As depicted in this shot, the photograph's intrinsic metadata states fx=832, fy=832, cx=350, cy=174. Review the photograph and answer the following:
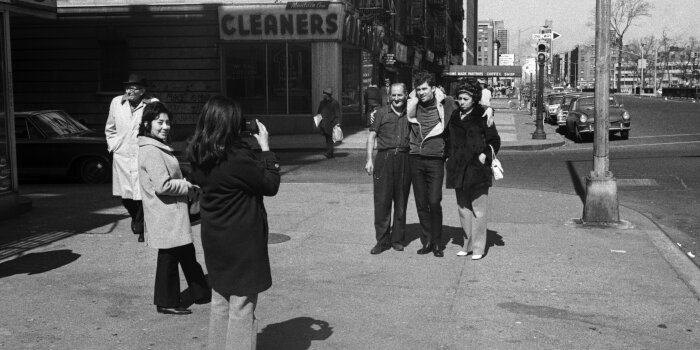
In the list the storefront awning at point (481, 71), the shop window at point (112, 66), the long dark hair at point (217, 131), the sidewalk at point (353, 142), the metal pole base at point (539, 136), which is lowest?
the sidewalk at point (353, 142)

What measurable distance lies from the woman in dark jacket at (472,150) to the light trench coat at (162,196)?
300cm

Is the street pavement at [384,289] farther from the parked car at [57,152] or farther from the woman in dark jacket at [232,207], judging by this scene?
the parked car at [57,152]

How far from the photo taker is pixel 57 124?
1627cm

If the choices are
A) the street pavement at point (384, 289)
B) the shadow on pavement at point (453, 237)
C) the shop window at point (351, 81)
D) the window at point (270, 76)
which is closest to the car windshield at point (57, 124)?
the street pavement at point (384, 289)

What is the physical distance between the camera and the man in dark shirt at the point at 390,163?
28.0ft

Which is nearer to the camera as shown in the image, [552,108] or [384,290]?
[384,290]

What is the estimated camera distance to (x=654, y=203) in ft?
42.4

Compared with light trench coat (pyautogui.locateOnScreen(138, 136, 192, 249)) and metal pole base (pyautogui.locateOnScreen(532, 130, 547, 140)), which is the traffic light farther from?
light trench coat (pyautogui.locateOnScreen(138, 136, 192, 249))

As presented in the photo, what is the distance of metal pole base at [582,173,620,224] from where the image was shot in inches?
404

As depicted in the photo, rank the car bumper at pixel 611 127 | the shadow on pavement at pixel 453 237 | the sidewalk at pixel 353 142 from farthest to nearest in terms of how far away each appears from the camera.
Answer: the car bumper at pixel 611 127, the sidewalk at pixel 353 142, the shadow on pavement at pixel 453 237

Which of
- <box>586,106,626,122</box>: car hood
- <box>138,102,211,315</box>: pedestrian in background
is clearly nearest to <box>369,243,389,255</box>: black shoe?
<box>138,102,211,315</box>: pedestrian in background

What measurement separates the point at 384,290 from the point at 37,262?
3.63 meters

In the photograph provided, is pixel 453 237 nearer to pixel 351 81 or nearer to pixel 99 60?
pixel 99 60

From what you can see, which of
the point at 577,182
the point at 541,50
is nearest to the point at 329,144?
the point at 577,182
